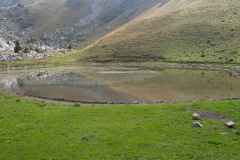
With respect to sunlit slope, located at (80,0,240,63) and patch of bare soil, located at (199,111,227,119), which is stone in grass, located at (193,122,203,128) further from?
sunlit slope, located at (80,0,240,63)

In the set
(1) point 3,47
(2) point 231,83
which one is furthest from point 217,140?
(1) point 3,47

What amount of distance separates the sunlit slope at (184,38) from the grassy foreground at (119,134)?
60.7 meters

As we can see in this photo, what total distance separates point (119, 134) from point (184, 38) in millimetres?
90844

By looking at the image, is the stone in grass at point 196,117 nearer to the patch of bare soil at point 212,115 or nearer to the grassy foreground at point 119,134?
the grassy foreground at point 119,134

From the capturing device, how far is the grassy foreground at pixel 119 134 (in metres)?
16.6

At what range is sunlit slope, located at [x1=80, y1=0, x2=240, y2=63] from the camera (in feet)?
288

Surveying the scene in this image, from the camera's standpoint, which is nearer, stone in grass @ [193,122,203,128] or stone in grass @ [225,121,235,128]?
stone in grass @ [225,121,235,128]

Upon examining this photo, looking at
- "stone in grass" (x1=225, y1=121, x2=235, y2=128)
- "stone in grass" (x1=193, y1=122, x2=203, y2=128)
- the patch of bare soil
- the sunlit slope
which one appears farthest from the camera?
the sunlit slope

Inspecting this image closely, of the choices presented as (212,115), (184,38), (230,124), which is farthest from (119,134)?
(184,38)

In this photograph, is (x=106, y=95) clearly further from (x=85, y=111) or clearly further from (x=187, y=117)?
(x=187, y=117)

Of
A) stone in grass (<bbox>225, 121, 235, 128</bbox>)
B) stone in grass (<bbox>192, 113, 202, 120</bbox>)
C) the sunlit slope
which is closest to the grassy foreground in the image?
stone in grass (<bbox>225, 121, 235, 128</bbox>)

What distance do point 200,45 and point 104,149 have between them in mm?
86094

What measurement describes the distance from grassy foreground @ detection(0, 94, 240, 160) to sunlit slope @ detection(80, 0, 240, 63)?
60743 mm

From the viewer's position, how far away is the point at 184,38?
102625 millimetres
